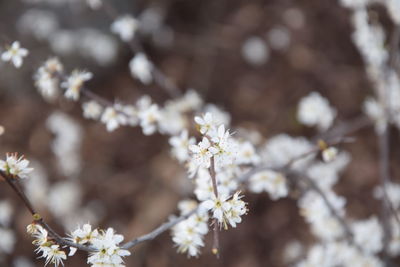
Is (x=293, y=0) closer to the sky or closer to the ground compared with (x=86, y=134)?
closer to the sky

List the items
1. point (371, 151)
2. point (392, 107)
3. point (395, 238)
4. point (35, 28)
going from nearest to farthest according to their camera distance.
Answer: point (395, 238)
point (392, 107)
point (371, 151)
point (35, 28)

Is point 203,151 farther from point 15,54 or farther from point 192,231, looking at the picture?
point 15,54

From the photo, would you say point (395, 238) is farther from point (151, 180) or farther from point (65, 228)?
point (65, 228)

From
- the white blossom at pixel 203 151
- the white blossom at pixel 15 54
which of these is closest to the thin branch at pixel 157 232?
the white blossom at pixel 203 151

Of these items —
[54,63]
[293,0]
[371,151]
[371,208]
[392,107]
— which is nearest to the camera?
[54,63]

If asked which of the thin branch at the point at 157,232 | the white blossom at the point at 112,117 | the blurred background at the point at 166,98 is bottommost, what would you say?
the thin branch at the point at 157,232

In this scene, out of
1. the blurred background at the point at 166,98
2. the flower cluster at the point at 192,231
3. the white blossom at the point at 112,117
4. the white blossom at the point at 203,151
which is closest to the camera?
the white blossom at the point at 203,151

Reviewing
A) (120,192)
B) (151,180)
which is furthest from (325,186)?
(120,192)

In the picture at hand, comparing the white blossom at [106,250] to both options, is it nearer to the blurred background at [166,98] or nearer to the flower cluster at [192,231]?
the flower cluster at [192,231]
